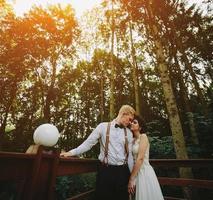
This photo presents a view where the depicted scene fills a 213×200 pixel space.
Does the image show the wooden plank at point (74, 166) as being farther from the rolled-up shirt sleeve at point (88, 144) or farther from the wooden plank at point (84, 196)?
the wooden plank at point (84, 196)

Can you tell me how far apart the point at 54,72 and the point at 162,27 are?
396 inches

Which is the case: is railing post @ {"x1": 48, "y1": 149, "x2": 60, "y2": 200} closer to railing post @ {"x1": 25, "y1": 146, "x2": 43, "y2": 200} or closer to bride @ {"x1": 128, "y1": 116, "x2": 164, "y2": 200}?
railing post @ {"x1": 25, "y1": 146, "x2": 43, "y2": 200}

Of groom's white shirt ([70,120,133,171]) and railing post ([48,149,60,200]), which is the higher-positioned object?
groom's white shirt ([70,120,133,171])

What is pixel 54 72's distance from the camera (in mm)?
19531

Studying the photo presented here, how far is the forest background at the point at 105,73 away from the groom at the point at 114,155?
3.90m

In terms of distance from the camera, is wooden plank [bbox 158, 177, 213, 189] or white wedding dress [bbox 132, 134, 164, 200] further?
wooden plank [bbox 158, 177, 213, 189]

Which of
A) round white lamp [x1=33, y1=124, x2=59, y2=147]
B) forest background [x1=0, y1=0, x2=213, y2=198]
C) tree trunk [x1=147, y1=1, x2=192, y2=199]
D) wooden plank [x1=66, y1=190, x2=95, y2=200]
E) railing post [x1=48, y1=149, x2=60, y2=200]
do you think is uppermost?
forest background [x1=0, y1=0, x2=213, y2=198]

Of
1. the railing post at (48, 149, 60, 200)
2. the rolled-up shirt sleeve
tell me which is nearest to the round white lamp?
the railing post at (48, 149, 60, 200)

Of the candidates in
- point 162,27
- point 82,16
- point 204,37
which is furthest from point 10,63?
point 204,37

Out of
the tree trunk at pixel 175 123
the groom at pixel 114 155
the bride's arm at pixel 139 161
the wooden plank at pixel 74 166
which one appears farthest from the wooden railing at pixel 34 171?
the tree trunk at pixel 175 123

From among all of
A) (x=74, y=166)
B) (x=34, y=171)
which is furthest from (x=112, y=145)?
(x=34, y=171)

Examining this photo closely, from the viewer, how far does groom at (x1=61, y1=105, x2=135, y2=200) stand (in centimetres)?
296

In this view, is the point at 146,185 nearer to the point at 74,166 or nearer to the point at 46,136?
the point at 74,166

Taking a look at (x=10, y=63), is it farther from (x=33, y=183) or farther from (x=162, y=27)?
(x=33, y=183)
